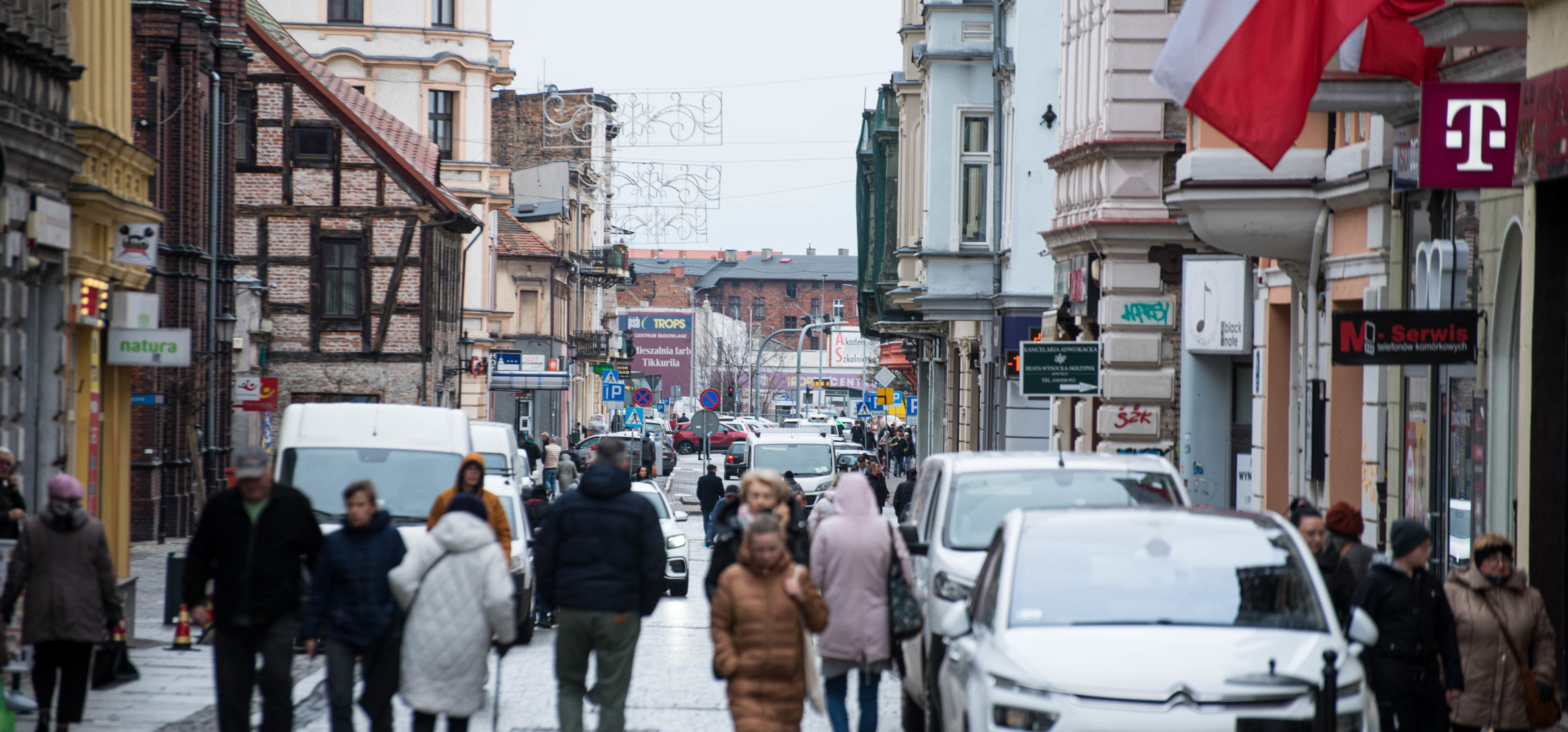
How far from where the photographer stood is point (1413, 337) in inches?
492

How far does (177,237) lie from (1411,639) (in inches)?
913

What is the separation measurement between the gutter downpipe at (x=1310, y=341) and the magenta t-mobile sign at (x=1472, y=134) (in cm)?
620

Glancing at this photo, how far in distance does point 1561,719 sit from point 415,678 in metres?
6.12

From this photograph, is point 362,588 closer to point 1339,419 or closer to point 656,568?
point 656,568

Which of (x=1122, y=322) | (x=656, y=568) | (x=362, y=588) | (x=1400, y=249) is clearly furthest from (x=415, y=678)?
(x=1122, y=322)

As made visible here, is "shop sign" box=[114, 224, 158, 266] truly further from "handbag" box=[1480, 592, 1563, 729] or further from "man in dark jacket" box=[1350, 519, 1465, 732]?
"handbag" box=[1480, 592, 1563, 729]

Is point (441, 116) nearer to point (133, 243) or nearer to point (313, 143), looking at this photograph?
point (313, 143)

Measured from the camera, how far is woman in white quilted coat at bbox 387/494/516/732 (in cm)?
909

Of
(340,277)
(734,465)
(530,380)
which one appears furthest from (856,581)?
(530,380)

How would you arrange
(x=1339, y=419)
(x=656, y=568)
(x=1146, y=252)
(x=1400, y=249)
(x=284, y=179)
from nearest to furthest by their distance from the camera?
1. (x=656, y=568)
2. (x=1400, y=249)
3. (x=1339, y=419)
4. (x=1146, y=252)
5. (x=284, y=179)

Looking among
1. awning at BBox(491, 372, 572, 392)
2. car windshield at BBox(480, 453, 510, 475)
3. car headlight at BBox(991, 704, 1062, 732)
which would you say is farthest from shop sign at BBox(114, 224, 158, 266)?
awning at BBox(491, 372, 572, 392)

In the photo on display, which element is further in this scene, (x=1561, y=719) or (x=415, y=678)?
(x=1561, y=719)

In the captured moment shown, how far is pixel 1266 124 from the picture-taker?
12.6 meters

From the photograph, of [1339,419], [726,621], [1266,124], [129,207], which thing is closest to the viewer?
[726,621]
